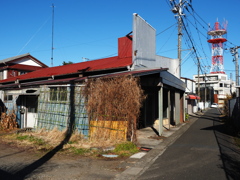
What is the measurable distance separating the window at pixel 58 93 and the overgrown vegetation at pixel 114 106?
1.77 m

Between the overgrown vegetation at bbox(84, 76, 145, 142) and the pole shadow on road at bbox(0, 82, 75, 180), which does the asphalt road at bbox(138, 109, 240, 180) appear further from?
the pole shadow on road at bbox(0, 82, 75, 180)

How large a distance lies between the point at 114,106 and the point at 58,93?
373 cm

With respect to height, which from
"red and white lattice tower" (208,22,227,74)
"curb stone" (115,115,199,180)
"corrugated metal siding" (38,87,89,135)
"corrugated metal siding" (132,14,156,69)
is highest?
"red and white lattice tower" (208,22,227,74)

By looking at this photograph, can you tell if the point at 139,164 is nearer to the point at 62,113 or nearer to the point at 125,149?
the point at 125,149

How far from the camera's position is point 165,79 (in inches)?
492

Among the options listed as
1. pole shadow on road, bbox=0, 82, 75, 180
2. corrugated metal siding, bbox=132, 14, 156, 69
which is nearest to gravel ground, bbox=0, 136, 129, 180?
pole shadow on road, bbox=0, 82, 75, 180

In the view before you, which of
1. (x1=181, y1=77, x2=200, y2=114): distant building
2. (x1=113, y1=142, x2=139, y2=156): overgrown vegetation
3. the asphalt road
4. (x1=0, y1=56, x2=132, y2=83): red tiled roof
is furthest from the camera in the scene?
(x1=181, y1=77, x2=200, y2=114): distant building

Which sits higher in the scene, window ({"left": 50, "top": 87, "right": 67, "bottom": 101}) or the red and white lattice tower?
the red and white lattice tower

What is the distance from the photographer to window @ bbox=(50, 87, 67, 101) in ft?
36.1

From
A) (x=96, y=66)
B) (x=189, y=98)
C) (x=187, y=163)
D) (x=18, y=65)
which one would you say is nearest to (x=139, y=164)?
(x=187, y=163)

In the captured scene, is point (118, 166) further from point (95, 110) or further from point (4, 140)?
point (4, 140)

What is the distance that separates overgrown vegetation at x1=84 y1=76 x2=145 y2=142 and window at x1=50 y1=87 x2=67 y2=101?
1773 mm

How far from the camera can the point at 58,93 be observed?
11.4 m

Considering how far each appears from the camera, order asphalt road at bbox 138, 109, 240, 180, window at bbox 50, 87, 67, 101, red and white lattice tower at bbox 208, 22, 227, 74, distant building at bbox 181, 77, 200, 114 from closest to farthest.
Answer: asphalt road at bbox 138, 109, 240, 180 → window at bbox 50, 87, 67, 101 → distant building at bbox 181, 77, 200, 114 → red and white lattice tower at bbox 208, 22, 227, 74
